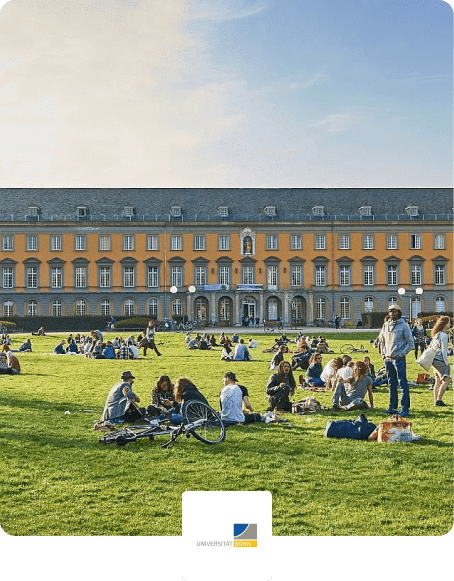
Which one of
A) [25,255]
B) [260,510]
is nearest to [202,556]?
[260,510]

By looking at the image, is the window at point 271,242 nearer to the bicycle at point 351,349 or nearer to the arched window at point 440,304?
the arched window at point 440,304

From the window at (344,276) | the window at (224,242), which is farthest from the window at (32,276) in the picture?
the window at (344,276)

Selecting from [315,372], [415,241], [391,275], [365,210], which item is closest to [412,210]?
[415,241]

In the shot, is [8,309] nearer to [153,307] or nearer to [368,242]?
[153,307]

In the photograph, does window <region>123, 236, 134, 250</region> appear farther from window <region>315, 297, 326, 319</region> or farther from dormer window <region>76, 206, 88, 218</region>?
window <region>315, 297, 326, 319</region>

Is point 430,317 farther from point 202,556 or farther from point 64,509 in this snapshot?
point 64,509

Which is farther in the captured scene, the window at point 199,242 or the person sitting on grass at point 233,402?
the window at point 199,242

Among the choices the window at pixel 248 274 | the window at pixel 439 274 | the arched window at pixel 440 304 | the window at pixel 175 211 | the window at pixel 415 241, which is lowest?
the arched window at pixel 440 304
